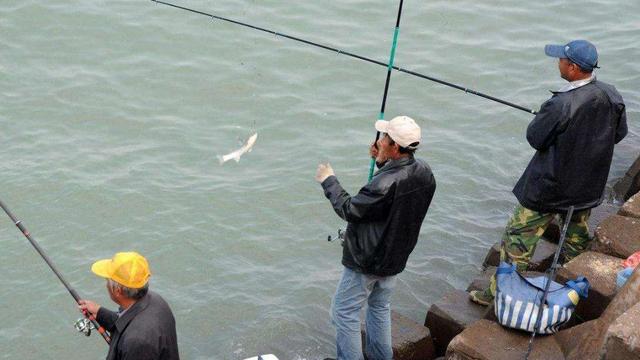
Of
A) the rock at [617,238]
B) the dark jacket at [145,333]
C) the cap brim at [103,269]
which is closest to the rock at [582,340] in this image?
the rock at [617,238]

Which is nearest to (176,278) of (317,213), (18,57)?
(317,213)

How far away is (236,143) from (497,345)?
521 cm

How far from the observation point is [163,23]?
41.4 ft

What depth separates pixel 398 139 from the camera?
16.5ft

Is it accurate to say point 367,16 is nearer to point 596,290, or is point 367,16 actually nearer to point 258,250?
point 258,250

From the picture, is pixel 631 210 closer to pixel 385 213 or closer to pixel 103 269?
pixel 385 213

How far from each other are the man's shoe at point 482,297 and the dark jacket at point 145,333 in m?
2.98

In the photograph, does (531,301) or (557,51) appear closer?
(531,301)

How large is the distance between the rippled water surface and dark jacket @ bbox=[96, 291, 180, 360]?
248 centimetres

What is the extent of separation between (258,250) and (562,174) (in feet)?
11.1

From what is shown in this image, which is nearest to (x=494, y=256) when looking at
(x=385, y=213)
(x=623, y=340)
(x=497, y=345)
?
(x=497, y=345)

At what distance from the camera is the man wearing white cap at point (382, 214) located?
5.05 meters

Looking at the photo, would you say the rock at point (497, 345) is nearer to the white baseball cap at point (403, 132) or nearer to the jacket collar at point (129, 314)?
the white baseball cap at point (403, 132)

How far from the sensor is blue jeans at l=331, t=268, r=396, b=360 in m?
5.48
